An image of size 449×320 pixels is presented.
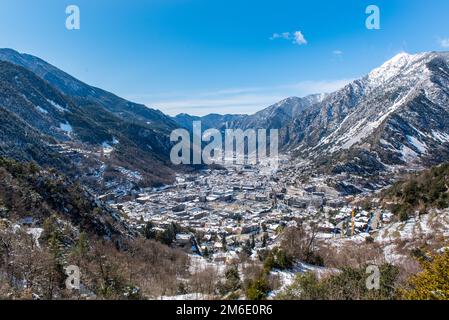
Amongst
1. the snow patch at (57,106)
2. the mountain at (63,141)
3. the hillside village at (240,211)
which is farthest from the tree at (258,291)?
the snow patch at (57,106)

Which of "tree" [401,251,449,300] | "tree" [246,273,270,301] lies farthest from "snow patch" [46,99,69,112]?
"tree" [401,251,449,300]

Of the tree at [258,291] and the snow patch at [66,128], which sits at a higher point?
the snow patch at [66,128]

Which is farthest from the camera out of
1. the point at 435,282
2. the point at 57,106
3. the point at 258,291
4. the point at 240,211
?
the point at 57,106

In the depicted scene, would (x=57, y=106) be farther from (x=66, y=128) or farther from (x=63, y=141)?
(x=63, y=141)

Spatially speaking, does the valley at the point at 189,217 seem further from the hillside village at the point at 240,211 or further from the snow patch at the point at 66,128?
the snow patch at the point at 66,128

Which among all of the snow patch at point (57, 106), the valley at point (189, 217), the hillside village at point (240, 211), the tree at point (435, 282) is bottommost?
the hillside village at point (240, 211)

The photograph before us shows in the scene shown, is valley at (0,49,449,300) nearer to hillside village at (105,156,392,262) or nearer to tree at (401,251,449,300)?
hillside village at (105,156,392,262)

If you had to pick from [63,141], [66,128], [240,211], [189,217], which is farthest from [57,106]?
[240,211]

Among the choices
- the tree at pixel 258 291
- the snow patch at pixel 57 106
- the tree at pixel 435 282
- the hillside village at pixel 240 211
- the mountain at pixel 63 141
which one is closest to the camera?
the tree at pixel 435 282

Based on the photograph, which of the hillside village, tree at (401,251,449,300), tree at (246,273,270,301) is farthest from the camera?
the hillside village
